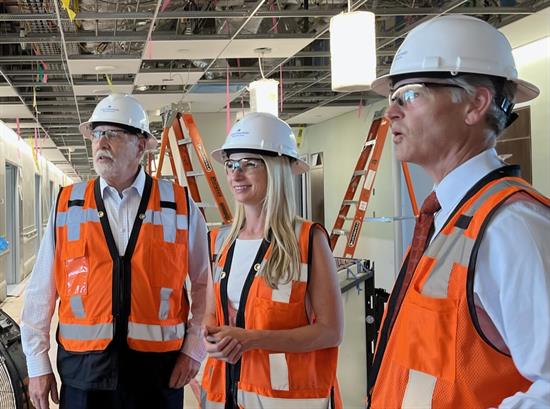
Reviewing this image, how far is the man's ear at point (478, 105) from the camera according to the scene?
1064 mm

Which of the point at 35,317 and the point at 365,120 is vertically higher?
the point at 365,120

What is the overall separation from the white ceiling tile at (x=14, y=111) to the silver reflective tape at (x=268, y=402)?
24.9ft

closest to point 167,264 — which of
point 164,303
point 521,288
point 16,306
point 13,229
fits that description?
point 164,303

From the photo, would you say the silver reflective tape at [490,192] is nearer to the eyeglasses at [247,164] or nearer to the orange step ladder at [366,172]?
the eyeglasses at [247,164]

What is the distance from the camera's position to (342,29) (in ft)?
12.1

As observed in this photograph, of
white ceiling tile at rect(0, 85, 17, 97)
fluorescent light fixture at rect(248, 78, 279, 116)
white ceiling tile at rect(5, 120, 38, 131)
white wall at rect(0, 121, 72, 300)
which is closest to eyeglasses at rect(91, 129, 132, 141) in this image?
fluorescent light fixture at rect(248, 78, 279, 116)

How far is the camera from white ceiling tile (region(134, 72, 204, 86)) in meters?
6.68

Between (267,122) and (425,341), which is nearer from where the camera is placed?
(425,341)

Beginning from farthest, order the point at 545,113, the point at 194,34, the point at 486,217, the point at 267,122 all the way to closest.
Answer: the point at 545,113, the point at 194,34, the point at 267,122, the point at 486,217

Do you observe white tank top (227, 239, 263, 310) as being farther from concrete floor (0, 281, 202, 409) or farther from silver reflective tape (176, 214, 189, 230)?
concrete floor (0, 281, 202, 409)

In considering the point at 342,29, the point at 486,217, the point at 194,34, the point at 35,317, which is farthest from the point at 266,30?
the point at 486,217

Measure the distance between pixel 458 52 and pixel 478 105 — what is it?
105 mm

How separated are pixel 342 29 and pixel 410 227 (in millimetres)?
4380

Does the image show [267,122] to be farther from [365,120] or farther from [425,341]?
[365,120]
